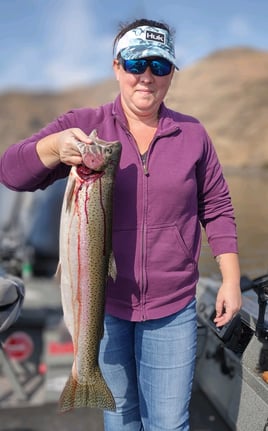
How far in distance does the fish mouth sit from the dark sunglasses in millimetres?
420

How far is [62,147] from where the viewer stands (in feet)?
5.43

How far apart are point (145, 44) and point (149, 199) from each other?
0.60m

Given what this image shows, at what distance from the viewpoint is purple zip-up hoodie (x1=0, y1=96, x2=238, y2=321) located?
1809mm

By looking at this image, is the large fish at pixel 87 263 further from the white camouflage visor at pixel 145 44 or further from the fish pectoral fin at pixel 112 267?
the white camouflage visor at pixel 145 44

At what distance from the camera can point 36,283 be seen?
7020mm

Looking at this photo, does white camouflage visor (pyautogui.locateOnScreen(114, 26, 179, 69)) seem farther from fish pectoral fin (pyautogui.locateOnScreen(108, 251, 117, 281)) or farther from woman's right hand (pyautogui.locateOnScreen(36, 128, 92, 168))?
fish pectoral fin (pyautogui.locateOnScreen(108, 251, 117, 281))

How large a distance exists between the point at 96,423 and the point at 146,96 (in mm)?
2949

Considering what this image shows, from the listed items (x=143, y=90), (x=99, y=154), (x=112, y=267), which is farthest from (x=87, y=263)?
(x=143, y=90)

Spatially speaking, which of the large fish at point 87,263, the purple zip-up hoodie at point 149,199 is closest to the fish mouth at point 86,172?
the large fish at point 87,263

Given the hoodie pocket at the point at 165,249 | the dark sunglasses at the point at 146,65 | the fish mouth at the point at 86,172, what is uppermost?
the dark sunglasses at the point at 146,65

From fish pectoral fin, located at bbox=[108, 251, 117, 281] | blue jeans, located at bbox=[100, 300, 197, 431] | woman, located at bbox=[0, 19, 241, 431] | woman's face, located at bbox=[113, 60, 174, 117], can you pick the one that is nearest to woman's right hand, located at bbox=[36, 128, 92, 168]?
woman, located at bbox=[0, 19, 241, 431]

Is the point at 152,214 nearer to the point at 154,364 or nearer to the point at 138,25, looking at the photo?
the point at 154,364

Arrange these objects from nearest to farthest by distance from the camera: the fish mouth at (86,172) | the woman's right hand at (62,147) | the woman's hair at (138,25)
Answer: the woman's right hand at (62,147)
the fish mouth at (86,172)
the woman's hair at (138,25)

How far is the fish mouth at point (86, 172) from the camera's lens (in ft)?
5.75
